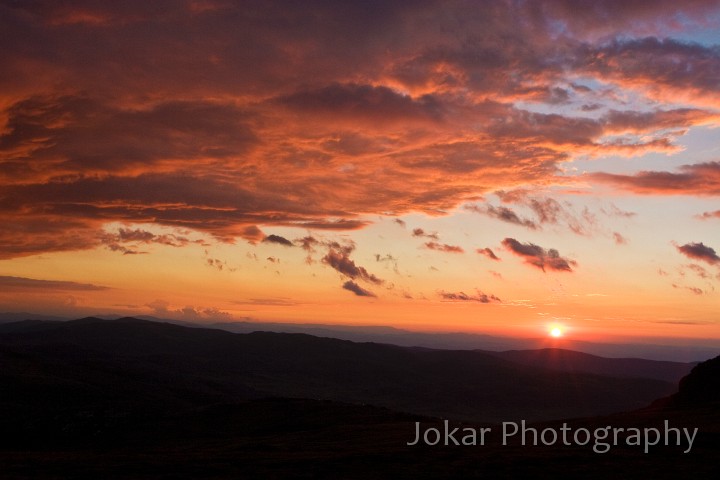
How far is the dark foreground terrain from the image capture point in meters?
19.5

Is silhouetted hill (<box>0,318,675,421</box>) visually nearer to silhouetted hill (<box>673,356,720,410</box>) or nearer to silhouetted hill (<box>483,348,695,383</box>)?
silhouetted hill (<box>483,348,695,383</box>)

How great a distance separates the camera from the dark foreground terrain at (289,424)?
19547 mm

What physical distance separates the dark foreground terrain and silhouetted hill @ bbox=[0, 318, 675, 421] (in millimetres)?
553

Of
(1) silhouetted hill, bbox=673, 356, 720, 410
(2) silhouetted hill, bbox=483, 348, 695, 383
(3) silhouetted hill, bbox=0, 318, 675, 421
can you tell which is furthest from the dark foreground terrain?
(2) silhouetted hill, bbox=483, 348, 695, 383

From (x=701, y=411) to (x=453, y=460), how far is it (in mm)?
14325

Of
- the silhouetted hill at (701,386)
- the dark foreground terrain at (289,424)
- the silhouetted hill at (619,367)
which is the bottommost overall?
the silhouetted hill at (619,367)

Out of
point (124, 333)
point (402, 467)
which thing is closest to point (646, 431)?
point (402, 467)

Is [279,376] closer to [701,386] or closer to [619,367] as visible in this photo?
[701,386]

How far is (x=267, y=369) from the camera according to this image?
145 meters

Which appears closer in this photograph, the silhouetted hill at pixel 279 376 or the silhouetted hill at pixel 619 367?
the silhouetted hill at pixel 279 376

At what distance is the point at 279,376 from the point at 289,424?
322ft

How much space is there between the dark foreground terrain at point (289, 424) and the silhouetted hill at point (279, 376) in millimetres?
553

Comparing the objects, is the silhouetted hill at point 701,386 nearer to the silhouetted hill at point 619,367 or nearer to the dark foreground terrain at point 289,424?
the dark foreground terrain at point 289,424

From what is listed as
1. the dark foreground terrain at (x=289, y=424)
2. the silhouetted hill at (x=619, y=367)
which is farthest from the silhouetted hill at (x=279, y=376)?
the silhouetted hill at (x=619, y=367)
